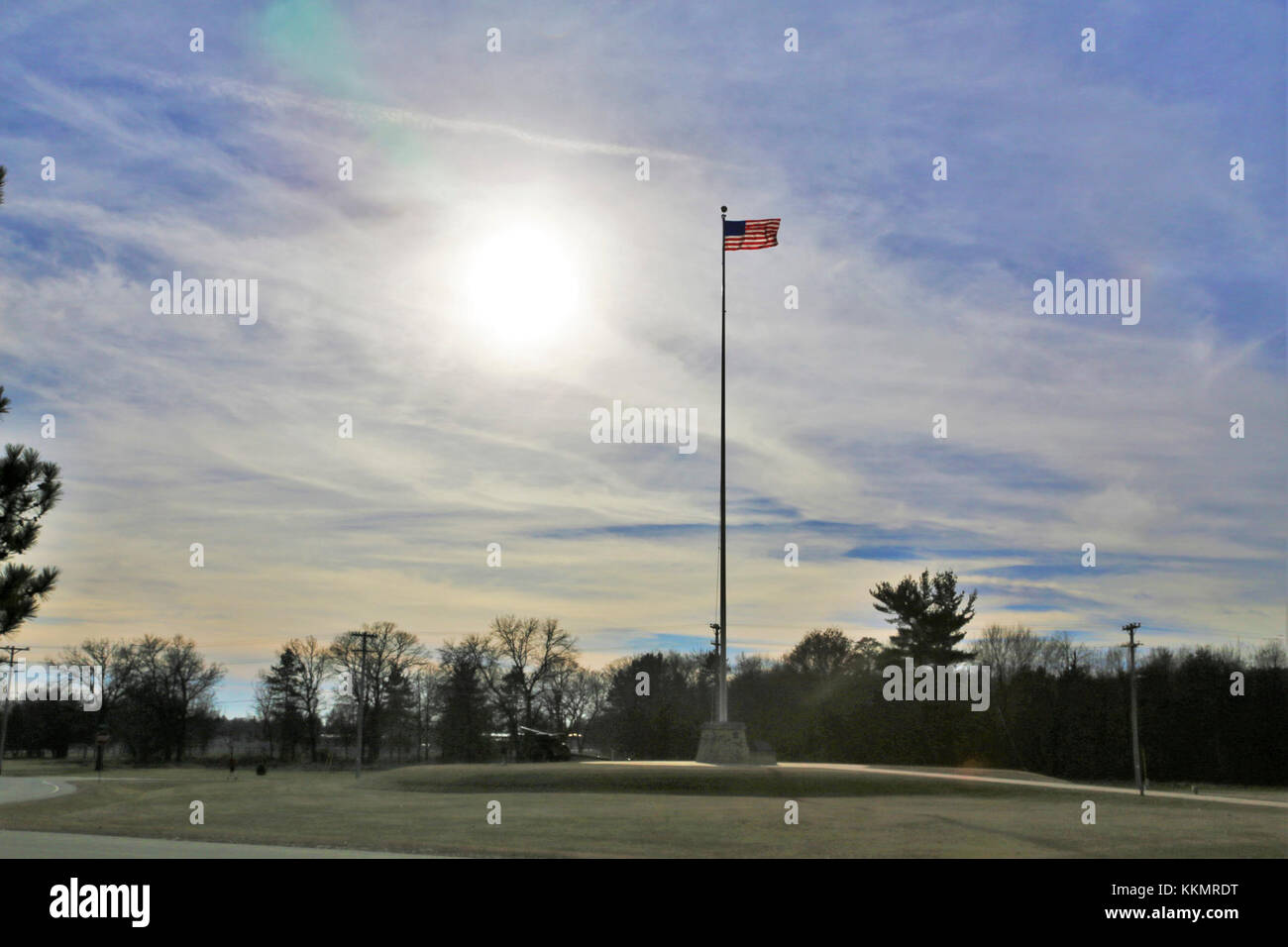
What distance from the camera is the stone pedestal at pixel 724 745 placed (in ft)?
118

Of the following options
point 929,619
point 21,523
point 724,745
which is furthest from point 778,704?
point 21,523

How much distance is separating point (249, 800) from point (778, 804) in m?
16.4

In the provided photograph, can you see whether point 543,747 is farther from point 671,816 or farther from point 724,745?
point 671,816

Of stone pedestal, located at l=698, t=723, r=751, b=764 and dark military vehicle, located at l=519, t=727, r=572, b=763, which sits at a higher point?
stone pedestal, located at l=698, t=723, r=751, b=764

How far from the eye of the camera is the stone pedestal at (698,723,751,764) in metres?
35.9

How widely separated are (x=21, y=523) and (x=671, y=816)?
17.4 meters

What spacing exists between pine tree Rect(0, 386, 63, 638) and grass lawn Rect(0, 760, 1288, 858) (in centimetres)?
548

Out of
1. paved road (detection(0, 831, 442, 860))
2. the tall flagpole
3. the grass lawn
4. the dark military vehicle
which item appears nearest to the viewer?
paved road (detection(0, 831, 442, 860))

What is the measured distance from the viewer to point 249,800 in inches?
1222

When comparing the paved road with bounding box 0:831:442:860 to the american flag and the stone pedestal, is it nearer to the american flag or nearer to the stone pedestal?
the stone pedestal

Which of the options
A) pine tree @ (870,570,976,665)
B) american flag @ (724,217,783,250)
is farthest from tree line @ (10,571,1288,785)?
american flag @ (724,217,783,250)

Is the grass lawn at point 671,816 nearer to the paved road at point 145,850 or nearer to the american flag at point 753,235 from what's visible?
the paved road at point 145,850

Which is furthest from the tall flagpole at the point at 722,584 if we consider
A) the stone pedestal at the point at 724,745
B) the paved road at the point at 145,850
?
the paved road at the point at 145,850
